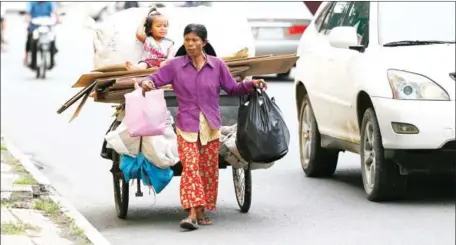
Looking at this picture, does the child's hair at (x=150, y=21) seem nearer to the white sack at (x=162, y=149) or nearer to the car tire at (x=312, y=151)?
the white sack at (x=162, y=149)

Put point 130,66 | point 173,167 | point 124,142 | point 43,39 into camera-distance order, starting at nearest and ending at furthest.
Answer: point 124,142, point 173,167, point 130,66, point 43,39

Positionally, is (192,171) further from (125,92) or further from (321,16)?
(321,16)

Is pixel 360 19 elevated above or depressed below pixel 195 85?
above

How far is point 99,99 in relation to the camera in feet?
32.0

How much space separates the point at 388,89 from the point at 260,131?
4.12 feet

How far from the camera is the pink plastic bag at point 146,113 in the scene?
9.14 m

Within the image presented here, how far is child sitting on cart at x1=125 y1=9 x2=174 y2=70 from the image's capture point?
9.99 metres

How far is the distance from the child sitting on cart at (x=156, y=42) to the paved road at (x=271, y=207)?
1.18m

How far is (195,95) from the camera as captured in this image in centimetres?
923

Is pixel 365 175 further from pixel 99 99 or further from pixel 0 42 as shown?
pixel 0 42

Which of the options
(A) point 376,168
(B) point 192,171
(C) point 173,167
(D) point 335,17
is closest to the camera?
(B) point 192,171

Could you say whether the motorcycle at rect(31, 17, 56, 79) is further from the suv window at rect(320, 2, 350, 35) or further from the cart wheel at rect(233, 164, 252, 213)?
the cart wheel at rect(233, 164, 252, 213)

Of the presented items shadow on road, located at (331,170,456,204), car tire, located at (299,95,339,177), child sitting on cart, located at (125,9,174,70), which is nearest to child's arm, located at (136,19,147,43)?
child sitting on cart, located at (125,9,174,70)

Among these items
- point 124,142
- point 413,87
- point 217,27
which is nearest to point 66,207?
point 124,142
